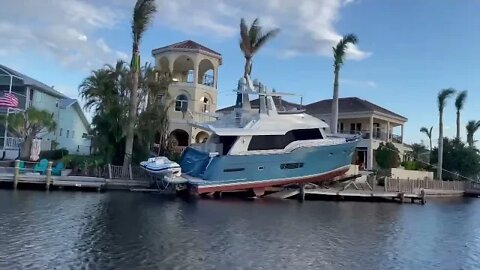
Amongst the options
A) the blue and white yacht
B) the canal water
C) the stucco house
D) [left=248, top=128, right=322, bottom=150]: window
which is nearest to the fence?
the blue and white yacht

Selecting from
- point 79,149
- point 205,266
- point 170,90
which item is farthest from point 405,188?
point 79,149

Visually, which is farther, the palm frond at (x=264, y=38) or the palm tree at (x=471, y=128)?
the palm tree at (x=471, y=128)

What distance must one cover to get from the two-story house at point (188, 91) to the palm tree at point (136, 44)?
5.59 m

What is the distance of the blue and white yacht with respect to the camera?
27031 millimetres

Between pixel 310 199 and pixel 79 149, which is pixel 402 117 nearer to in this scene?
pixel 310 199

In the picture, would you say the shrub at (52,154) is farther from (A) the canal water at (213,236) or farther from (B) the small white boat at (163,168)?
(B) the small white boat at (163,168)

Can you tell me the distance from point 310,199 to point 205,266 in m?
19.5

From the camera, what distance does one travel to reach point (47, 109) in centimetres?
4288

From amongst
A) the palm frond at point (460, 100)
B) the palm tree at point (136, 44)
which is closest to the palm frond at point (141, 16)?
the palm tree at point (136, 44)

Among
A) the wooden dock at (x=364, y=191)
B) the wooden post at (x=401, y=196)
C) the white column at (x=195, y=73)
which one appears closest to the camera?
the wooden dock at (x=364, y=191)

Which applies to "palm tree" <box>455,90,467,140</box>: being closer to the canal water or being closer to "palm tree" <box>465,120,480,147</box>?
"palm tree" <box>465,120,480,147</box>

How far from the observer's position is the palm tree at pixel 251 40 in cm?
3638

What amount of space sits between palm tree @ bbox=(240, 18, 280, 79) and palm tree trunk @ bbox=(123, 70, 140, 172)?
8841 mm

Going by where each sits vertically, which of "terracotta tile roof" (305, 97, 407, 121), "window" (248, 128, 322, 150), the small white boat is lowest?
the small white boat
